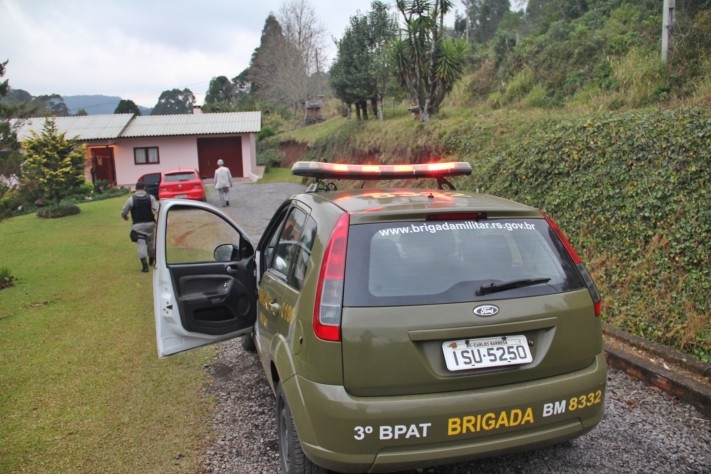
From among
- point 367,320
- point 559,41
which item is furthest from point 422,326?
point 559,41

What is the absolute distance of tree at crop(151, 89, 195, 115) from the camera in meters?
89.0

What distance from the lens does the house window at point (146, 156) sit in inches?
1204

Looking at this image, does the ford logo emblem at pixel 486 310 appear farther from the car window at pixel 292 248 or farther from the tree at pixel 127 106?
the tree at pixel 127 106

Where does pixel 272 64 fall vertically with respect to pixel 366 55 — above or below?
above

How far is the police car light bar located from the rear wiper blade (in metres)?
1.45

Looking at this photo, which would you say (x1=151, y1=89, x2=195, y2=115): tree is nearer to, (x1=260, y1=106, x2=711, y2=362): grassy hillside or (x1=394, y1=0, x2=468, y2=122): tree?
(x1=394, y1=0, x2=468, y2=122): tree

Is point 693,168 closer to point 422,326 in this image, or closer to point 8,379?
point 422,326

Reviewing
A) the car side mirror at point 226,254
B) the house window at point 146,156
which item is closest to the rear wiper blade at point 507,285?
the car side mirror at point 226,254

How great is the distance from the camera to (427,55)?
1534 cm

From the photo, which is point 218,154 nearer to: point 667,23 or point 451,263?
point 667,23

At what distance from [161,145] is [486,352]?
102 ft

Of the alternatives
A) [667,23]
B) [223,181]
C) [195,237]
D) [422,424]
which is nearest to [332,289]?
[422,424]

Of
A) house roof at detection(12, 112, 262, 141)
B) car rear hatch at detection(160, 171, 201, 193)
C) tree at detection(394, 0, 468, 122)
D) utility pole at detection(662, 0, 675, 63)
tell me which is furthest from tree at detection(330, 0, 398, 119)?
utility pole at detection(662, 0, 675, 63)

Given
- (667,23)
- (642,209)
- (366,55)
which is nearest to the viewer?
(642,209)
